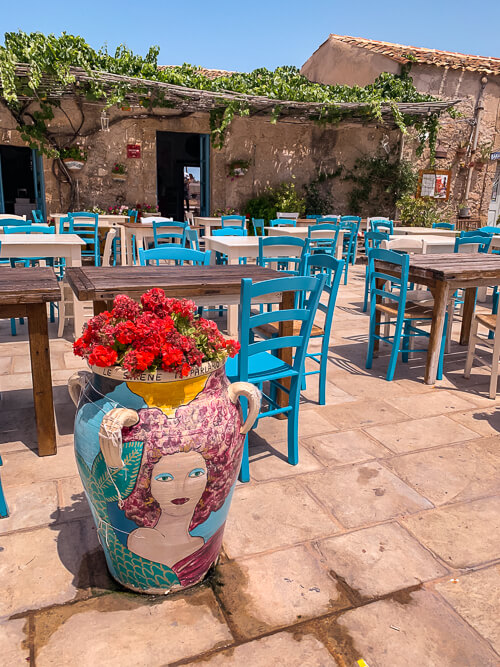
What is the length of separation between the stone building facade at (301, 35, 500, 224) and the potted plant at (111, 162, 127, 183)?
261 inches

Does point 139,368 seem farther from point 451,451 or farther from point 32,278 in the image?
point 451,451

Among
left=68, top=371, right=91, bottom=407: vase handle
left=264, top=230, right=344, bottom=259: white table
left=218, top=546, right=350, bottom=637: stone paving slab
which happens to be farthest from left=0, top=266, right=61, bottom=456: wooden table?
left=264, top=230, right=344, bottom=259: white table

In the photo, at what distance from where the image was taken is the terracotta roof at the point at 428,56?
11.7 meters

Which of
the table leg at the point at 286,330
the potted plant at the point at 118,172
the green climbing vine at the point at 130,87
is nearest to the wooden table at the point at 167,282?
the table leg at the point at 286,330

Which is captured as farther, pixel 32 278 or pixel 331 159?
pixel 331 159

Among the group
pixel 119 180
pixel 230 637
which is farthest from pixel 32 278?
pixel 119 180

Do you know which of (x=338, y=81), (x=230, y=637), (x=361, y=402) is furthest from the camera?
(x=338, y=81)

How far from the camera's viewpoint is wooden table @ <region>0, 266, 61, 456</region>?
2.29 meters

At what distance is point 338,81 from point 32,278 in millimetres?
13231

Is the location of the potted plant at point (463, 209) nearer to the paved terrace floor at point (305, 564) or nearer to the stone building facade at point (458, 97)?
the stone building facade at point (458, 97)

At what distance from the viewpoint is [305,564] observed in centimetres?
171

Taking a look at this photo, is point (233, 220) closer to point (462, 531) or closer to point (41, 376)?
point (41, 376)

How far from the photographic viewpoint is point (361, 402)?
321cm

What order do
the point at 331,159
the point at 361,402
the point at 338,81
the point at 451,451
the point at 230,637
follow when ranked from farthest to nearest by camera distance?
1. the point at 338,81
2. the point at 331,159
3. the point at 361,402
4. the point at 451,451
5. the point at 230,637
